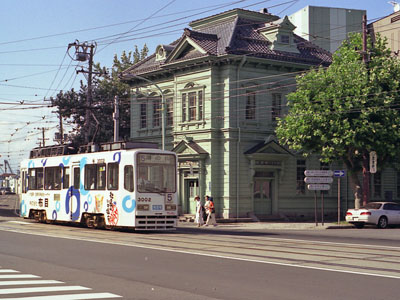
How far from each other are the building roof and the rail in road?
1855 cm

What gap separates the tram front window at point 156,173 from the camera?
Answer: 934 inches

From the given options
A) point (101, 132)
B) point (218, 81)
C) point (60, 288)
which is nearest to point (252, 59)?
point (218, 81)

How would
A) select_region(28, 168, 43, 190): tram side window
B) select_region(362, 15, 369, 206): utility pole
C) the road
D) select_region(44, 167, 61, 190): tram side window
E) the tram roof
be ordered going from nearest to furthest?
1. the road
2. the tram roof
3. select_region(44, 167, 61, 190): tram side window
4. select_region(28, 168, 43, 190): tram side window
5. select_region(362, 15, 369, 206): utility pole

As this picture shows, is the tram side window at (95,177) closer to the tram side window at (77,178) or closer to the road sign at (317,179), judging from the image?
the tram side window at (77,178)

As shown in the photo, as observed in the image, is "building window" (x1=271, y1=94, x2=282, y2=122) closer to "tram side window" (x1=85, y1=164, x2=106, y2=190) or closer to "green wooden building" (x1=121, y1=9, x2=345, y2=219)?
"green wooden building" (x1=121, y1=9, x2=345, y2=219)

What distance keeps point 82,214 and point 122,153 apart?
4.24 m

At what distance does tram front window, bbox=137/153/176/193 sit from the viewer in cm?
2373

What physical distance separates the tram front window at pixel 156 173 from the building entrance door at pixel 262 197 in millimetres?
15393

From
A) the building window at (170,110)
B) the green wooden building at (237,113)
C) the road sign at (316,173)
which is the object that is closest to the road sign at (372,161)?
the road sign at (316,173)

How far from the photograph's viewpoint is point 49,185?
29891mm

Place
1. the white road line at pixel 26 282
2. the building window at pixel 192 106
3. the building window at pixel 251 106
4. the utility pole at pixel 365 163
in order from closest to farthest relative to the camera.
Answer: the white road line at pixel 26 282 → the utility pole at pixel 365 163 → the building window at pixel 251 106 → the building window at pixel 192 106

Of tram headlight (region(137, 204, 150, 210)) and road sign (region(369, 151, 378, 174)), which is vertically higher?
road sign (region(369, 151, 378, 174))


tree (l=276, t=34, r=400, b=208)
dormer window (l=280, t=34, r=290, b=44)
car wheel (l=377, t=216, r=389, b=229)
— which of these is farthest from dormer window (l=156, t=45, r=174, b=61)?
car wheel (l=377, t=216, r=389, b=229)

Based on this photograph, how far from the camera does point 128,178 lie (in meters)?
23.8
